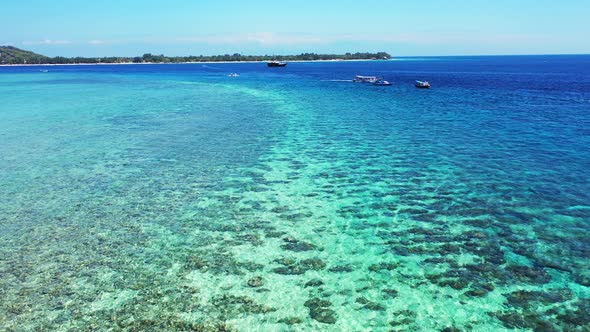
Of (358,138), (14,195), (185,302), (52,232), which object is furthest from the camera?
(358,138)

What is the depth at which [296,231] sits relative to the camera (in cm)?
1789

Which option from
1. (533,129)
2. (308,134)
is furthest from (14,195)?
Result: (533,129)

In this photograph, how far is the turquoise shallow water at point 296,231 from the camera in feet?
40.7

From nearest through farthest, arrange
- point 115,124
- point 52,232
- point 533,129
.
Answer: point 52,232 → point 533,129 → point 115,124

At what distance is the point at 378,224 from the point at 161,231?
369 inches

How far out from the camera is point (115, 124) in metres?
45.5

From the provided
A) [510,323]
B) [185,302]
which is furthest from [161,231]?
[510,323]

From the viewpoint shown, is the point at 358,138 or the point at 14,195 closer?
the point at 14,195

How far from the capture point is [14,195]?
22.6 meters

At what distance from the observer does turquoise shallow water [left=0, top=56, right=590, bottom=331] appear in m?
12.4

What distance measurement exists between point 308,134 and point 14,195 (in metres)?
23.7

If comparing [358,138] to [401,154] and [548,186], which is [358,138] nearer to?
[401,154]

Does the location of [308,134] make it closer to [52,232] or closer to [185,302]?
[52,232]

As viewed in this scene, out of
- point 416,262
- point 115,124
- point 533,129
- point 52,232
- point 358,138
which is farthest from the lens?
point 115,124
